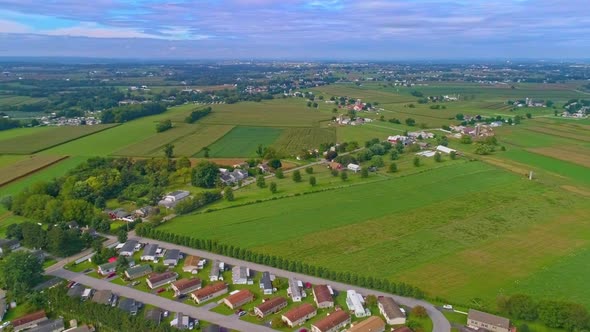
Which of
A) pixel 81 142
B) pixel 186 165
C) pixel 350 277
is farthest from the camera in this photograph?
pixel 81 142

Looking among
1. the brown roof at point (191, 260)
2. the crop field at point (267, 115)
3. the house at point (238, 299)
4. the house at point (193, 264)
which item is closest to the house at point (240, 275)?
the house at point (238, 299)

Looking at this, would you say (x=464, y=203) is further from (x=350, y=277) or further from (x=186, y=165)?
(x=186, y=165)

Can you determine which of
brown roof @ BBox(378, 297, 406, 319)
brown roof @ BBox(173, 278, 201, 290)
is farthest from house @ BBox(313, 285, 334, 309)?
brown roof @ BBox(173, 278, 201, 290)

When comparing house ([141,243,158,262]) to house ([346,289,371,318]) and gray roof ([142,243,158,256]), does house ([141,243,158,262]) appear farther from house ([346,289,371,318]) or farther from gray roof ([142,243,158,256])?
house ([346,289,371,318])

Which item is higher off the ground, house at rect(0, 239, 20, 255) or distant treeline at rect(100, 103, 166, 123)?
distant treeline at rect(100, 103, 166, 123)

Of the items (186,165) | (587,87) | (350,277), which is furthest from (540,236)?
(587,87)

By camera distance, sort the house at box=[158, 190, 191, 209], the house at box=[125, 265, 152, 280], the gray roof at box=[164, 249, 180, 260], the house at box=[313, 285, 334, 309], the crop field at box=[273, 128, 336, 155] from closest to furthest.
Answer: the house at box=[313, 285, 334, 309] < the house at box=[125, 265, 152, 280] < the gray roof at box=[164, 249, 180, 260] < the house at box=[158, 190, 191, 209] < the crop field at box=[273, 128, 336, 155]
